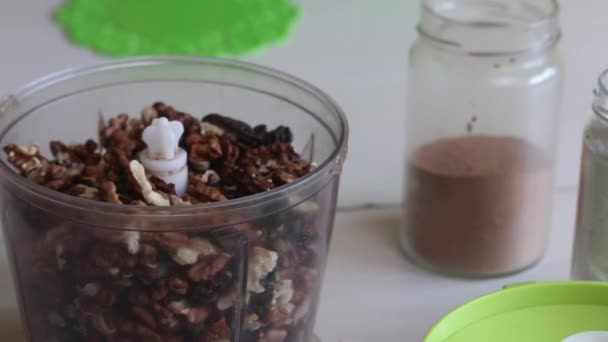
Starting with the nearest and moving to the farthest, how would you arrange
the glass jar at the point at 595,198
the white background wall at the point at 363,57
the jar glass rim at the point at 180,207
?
1. the jar glass rim at the point at 180,207
2. the glass jar at the point at 595,198
3. the white background wall at the point at 363,57

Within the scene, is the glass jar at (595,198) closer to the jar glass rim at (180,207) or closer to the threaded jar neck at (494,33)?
the threaded jar neck at (494,33)

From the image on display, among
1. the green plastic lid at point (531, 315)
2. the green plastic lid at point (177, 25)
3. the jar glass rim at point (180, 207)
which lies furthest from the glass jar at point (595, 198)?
the green plastic lid at point (177, 25)

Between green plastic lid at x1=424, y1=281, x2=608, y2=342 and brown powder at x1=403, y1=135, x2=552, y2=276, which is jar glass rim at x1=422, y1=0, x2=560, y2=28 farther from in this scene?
green plastic lid at x1=424, y1=281, x2=608, y2=342

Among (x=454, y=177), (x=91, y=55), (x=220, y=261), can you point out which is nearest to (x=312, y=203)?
(x=220, y=261)

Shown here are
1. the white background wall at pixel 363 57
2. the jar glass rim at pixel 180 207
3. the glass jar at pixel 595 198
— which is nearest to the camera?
the jar glass rim at pixel 180 207

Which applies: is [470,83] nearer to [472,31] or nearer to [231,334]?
[472,31]

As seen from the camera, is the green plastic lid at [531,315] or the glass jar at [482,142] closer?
the green plastic lid at [531,315]
